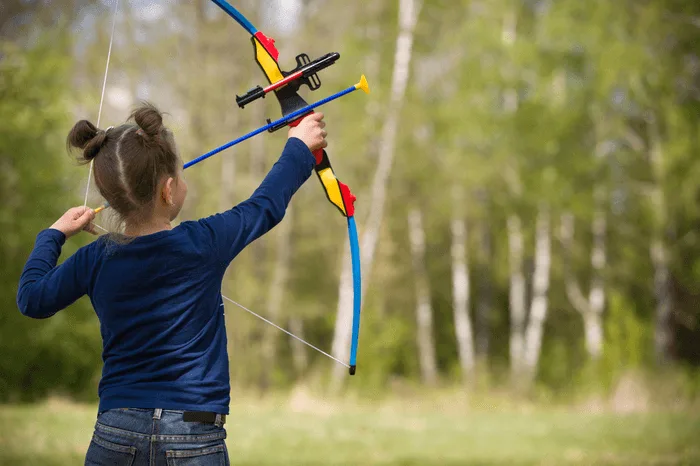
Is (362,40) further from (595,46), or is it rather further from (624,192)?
(624,192)

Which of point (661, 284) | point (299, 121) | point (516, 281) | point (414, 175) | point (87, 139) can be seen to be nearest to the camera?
point (87, 139)

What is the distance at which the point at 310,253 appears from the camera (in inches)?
649

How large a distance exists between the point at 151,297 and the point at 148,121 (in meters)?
0.34

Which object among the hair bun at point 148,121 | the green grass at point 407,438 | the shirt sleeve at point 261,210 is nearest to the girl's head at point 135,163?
the hair bun at point 148,121

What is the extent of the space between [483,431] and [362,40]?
679 centimetres

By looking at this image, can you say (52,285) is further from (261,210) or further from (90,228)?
(261,210)

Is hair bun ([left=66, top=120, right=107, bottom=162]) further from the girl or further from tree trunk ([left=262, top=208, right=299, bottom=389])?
tree trunk ([left=262, top=208, right=299, bottom=389])

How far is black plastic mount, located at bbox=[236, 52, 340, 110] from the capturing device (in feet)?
6.82

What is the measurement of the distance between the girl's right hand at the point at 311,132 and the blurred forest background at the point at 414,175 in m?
7.43

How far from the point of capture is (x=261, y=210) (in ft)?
5.71

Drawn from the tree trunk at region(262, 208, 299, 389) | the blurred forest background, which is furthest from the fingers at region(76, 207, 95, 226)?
the tree trunk at region(262, 208, 299, 389)

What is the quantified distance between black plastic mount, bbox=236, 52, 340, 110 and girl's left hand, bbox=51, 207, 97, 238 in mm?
428

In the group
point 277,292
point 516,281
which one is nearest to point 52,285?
point 277,292

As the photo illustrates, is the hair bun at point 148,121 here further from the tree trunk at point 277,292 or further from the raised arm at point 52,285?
the tree trunk at point 277,292
